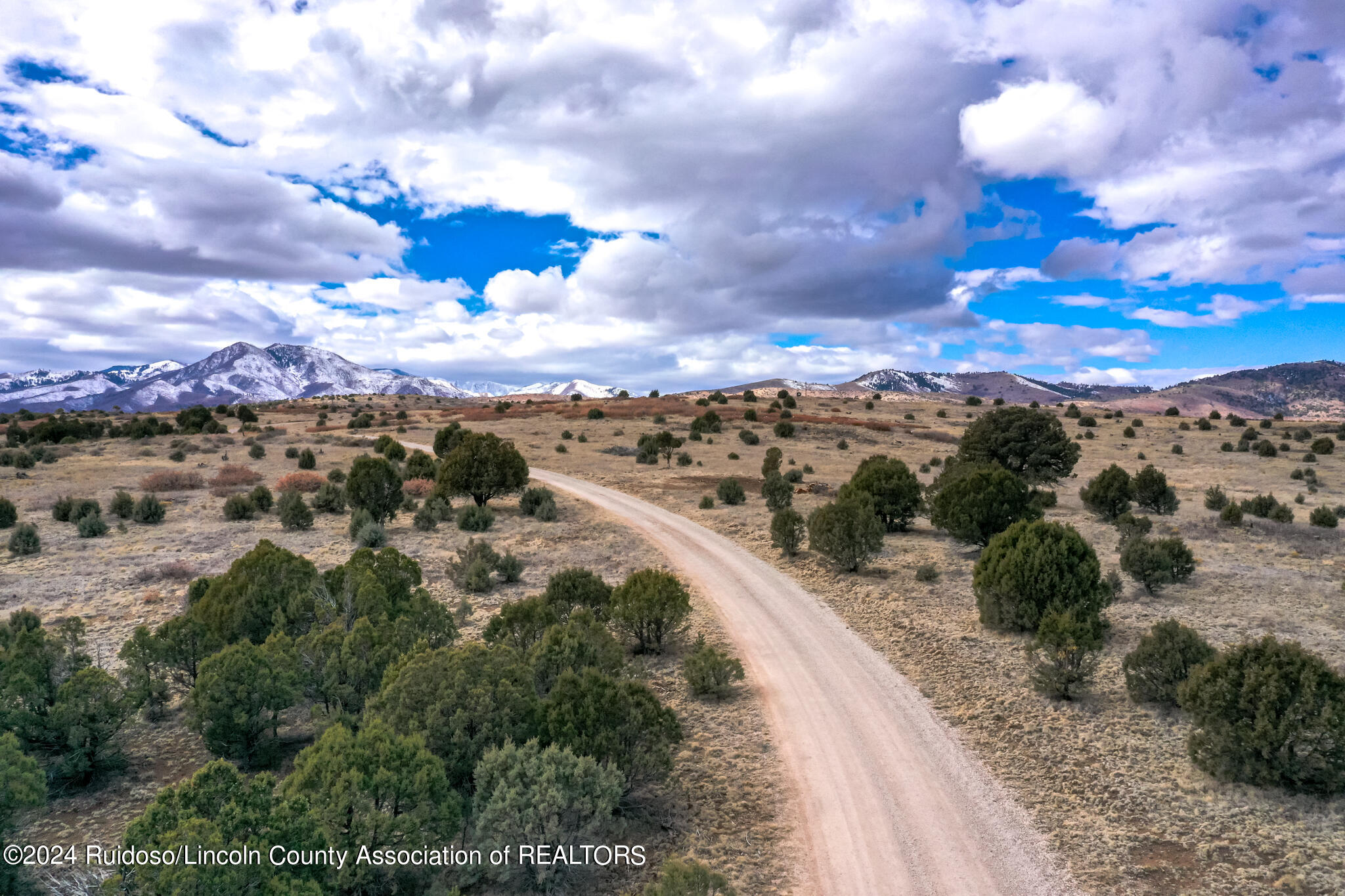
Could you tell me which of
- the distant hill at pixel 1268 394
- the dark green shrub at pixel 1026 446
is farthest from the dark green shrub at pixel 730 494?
the distant hill at pixel 1268 394

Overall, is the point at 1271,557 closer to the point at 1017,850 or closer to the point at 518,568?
the point at 1017,850

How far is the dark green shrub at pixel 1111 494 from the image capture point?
27172 millimetres

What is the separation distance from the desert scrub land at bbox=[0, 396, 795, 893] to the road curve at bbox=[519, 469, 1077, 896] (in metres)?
0.58

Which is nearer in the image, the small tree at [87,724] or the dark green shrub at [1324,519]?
the small tree at [87,724]

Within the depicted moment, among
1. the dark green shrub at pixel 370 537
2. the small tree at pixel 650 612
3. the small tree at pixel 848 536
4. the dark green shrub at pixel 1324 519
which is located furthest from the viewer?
the dark green shrub at pixel 1324 519

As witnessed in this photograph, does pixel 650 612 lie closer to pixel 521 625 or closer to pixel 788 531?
pixel 521 625

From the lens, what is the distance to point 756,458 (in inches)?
1991

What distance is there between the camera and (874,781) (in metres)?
10.1

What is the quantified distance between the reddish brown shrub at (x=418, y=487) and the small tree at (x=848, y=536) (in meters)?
20.9

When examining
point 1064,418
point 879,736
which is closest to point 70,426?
point 879,736

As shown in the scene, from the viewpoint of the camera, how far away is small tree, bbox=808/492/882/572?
68.2ft

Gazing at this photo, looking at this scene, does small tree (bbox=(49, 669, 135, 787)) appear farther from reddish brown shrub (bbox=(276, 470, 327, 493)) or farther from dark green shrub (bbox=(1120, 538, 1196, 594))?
reddish brown shrub (bbox=(276, 470, 327, 493))

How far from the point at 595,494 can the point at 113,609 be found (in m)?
21.4

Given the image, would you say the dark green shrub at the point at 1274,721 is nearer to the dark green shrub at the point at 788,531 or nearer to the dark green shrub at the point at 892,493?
the dark green shrub at the point at 788,531
